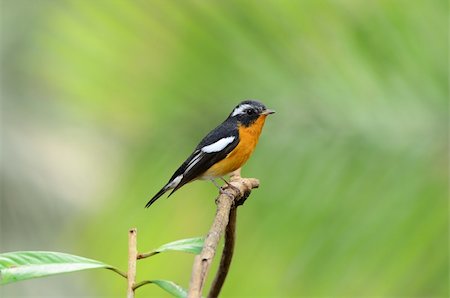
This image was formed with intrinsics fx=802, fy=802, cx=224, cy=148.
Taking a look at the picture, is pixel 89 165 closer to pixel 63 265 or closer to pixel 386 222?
pixel 386 222

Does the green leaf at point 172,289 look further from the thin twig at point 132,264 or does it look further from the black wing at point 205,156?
the black wing at point 205,156

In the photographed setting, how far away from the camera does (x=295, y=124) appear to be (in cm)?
267

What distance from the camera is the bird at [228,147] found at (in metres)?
3.46

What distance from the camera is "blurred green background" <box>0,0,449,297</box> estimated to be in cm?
249

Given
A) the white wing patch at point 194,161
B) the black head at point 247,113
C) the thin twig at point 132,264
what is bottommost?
the white wing patch at point 194,161

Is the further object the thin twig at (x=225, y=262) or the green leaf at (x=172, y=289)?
the thin twig at (x=225, y=262)

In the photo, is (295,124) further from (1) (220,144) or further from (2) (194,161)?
(1) (220,144)

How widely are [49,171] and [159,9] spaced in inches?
89.9

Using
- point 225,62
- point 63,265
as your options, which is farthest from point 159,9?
point 63,265

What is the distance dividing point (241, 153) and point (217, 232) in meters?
2.08

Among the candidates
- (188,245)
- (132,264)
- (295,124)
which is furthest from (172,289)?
(295,124)

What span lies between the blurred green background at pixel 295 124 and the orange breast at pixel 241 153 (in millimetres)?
509

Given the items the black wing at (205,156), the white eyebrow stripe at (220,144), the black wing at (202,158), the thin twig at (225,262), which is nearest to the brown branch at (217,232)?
the thin twig at (225,262)

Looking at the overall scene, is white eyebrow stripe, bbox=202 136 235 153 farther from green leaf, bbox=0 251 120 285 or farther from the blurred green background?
green leaf, bbox=0 251 120 285
